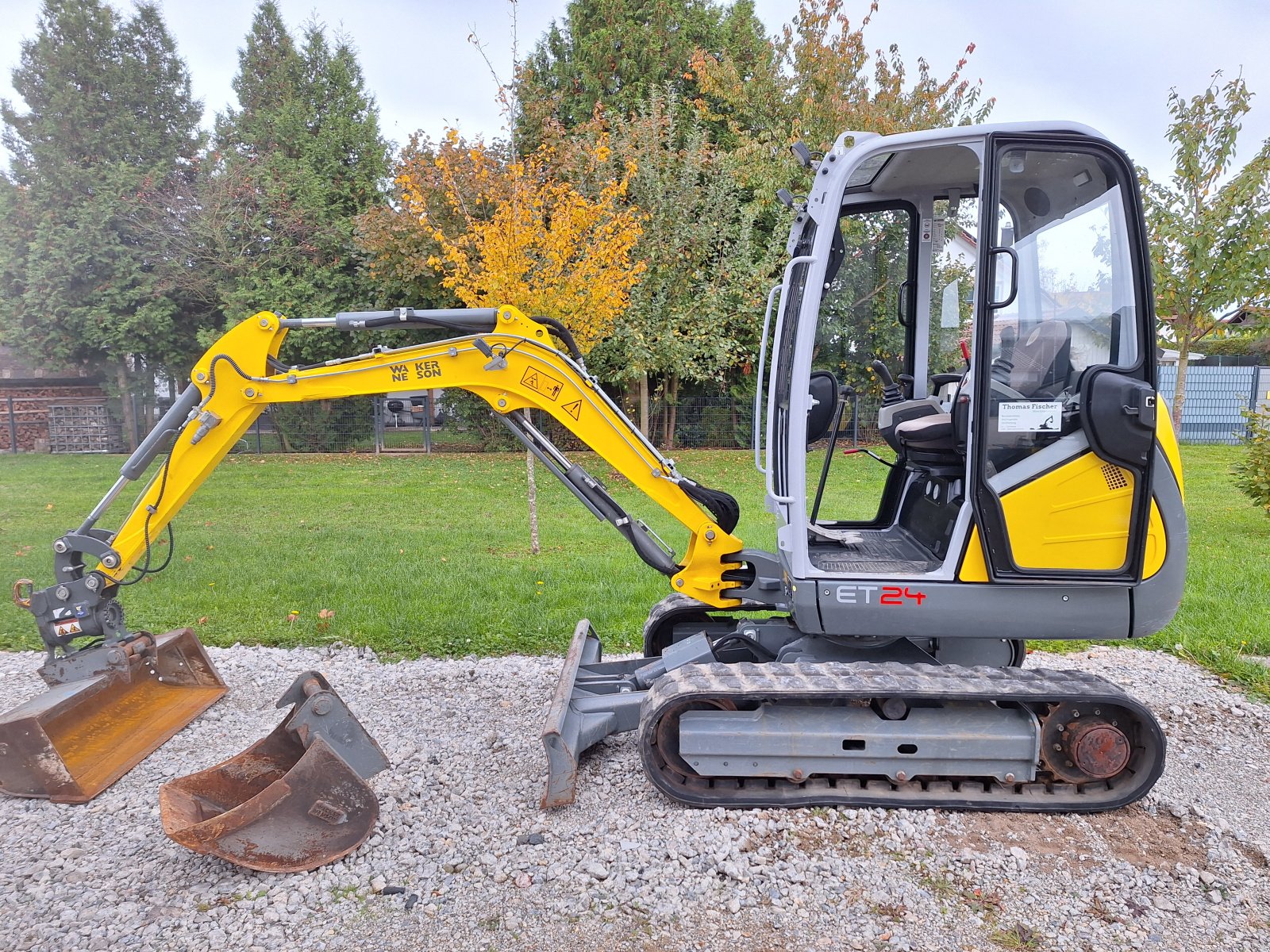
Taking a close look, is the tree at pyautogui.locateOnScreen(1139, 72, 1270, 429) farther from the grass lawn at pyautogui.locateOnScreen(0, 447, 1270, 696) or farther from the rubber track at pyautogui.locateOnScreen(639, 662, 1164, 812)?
the rubber track at pyautogui.locateOnScreen(639, 662, 1164, 812)

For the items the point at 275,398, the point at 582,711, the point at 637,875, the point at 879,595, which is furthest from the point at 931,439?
the point at 275,398

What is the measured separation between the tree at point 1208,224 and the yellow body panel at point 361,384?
997 centimetres

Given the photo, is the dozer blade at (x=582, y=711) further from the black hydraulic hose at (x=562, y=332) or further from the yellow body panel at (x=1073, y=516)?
the yellow body panel at (x=1073, y=516)

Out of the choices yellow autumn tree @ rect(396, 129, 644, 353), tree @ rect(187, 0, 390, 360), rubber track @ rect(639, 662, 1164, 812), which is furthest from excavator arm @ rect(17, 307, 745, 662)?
tree @ rect(187, 0, 390, 360)

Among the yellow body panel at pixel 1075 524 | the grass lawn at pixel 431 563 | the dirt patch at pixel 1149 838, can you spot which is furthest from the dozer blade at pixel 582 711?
the dirt patch at pixel 1149 838

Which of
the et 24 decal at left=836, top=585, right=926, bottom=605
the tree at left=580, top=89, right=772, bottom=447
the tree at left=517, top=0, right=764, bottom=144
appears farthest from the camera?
the tree at left=517, top=0, right=764, bottom=144

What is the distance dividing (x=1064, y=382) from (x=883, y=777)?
2.01m

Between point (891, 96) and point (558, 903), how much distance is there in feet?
52.2

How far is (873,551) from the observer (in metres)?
4.58

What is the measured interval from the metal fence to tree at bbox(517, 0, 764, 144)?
14907mm

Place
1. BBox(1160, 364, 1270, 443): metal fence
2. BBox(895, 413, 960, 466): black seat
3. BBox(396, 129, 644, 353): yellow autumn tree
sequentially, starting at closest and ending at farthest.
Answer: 1. BBox(895, 413, 960, 466): black seat
2. BBox(396, 129, 644, 353): yellow autumn tree
3. BBox(1160, 364, 1270, 443): metal fence

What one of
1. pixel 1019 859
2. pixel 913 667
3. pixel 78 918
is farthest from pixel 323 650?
pixel 1019 859

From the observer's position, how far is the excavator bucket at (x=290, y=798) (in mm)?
3326

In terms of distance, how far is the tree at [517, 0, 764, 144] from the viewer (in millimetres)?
19625
